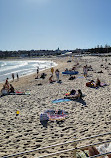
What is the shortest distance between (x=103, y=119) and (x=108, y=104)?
1805 millimetres

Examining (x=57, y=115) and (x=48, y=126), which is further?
(x=57, y=115)

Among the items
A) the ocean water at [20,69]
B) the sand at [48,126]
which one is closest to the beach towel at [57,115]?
the sand at [48,126]

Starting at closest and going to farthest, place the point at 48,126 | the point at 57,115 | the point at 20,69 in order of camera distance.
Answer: the point at 48,126 < the point at 57,115 < the point at 20,69

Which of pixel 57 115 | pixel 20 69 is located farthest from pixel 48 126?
pixel 20 69

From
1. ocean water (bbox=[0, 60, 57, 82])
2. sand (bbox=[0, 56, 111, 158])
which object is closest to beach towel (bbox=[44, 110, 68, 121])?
sand (bbox=[0, 56, 111, 158])

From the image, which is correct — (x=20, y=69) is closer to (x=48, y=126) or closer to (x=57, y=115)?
(x=57, y=115)

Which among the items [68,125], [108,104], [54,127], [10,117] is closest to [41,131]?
[54,127]

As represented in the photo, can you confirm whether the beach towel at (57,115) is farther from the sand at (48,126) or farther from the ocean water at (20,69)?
the ocean water at (20,69)

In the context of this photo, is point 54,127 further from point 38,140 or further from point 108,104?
point 108,104

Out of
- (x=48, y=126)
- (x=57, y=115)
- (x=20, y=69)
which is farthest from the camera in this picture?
(x=20, y=69)

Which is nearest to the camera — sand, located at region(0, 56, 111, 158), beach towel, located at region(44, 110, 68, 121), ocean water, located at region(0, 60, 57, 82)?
sand, located at region(0, 56, 111, 158)

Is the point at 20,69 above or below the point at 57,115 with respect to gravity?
above

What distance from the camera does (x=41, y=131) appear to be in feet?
16.5

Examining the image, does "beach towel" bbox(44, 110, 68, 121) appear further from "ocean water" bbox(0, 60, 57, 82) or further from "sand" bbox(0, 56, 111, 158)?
"ocean water" bbox(0, 60, 57, 82)
